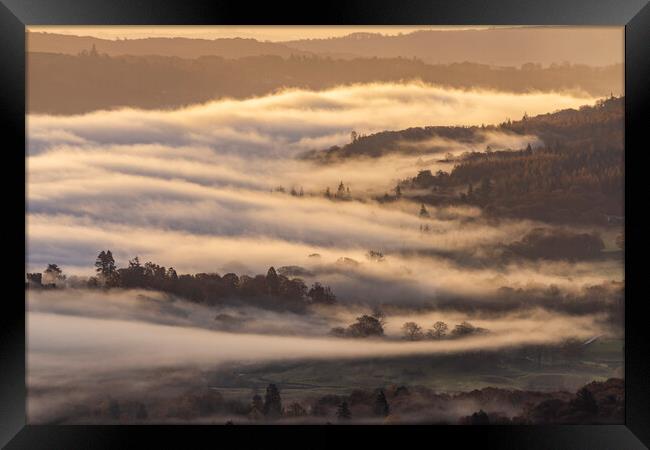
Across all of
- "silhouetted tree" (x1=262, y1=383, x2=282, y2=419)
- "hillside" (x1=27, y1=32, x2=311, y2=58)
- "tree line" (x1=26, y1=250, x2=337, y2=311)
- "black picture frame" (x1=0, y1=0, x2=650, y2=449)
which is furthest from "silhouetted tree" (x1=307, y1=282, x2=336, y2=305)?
"hillside" (x1=27, y1=32, x2=311, y2=58)

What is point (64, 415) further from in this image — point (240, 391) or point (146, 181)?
point (146, 181)

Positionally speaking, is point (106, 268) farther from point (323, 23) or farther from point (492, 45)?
point (492, 45)

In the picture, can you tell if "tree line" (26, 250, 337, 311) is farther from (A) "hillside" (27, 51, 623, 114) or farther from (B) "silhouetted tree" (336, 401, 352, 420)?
(A) "hillside" (27, 51, 623, 114)

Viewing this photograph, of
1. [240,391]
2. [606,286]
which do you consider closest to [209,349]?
[240,391]

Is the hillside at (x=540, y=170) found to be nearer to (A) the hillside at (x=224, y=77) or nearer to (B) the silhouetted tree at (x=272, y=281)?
(A) the hillside at (x=224, y=77)

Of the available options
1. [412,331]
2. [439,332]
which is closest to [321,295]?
[412,331]
